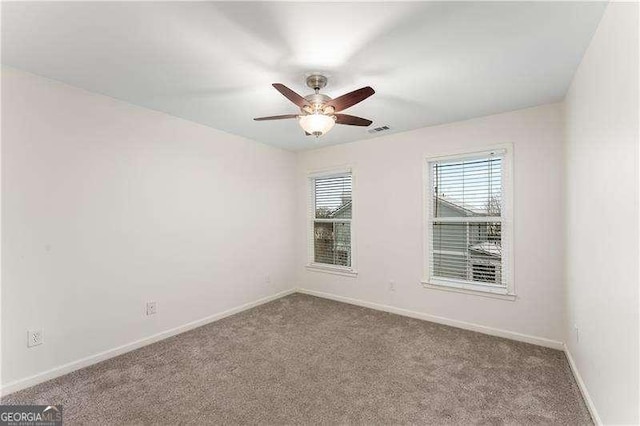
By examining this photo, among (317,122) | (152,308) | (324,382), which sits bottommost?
(324,382)

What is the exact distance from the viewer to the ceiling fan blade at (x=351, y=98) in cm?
198

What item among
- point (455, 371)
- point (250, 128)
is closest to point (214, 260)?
point (250, 128)

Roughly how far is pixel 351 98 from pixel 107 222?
2536 millimetres

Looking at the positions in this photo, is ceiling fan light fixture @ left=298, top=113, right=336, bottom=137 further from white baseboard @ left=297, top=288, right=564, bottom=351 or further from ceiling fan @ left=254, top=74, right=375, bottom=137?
white baseboard @ left=297, top=288, right=564, bottom=351

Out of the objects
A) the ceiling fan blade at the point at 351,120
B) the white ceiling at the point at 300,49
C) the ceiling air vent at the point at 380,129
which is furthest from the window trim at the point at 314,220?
the ceiling fan blade at the point at 351,120

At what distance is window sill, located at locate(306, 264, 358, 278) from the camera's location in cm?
441

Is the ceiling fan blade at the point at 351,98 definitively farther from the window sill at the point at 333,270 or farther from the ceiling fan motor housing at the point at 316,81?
the window sill at the point at 333,270

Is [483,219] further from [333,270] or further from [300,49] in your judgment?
[300,49]

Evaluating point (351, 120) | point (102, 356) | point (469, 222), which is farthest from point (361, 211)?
point (102, 356)

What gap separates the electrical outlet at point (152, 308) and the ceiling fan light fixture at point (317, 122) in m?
2.50

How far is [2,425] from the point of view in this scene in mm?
1886

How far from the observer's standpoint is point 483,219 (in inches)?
133

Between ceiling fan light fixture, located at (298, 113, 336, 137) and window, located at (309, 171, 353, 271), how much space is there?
7.29ft

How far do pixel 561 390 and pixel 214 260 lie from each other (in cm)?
364
